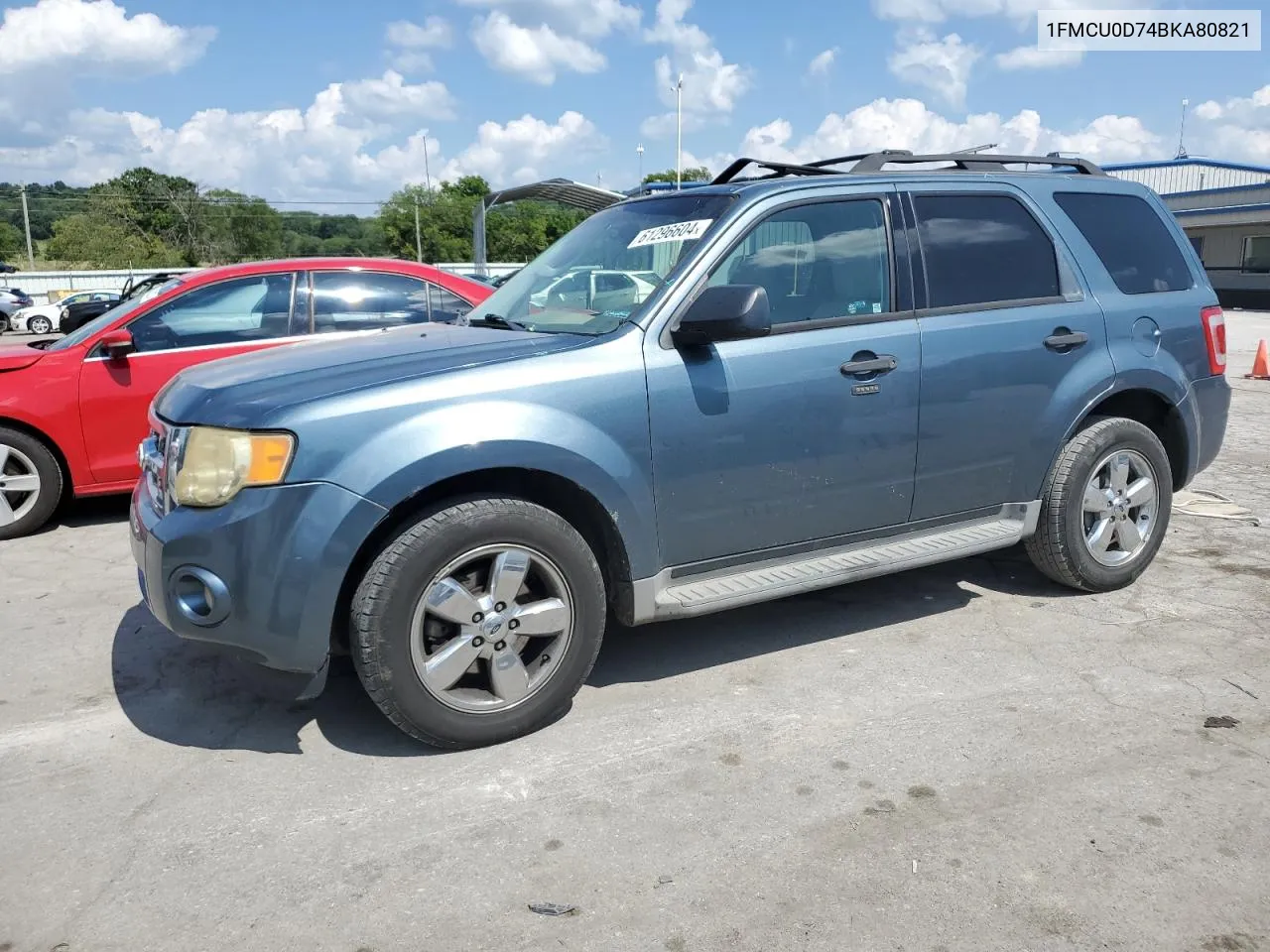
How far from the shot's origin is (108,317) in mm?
6617

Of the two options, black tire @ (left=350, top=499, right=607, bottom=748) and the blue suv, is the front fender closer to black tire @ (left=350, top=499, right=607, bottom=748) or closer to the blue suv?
the blue suv

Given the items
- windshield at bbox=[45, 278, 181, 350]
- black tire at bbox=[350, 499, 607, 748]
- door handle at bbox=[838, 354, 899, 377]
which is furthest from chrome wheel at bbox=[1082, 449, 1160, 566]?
windshield at bbox=[45, 278, 181, 350]

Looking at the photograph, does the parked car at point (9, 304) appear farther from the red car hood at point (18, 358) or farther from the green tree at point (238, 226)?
the green tree at point (238, 226)

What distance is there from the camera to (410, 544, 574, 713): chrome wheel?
330cm

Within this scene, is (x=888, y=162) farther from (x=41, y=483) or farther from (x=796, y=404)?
(x=41, y=483)

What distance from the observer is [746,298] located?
138 inches

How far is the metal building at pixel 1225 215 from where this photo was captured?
3409 centimetres

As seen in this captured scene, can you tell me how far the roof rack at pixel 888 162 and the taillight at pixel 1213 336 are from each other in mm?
882

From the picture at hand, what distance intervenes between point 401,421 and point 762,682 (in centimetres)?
175

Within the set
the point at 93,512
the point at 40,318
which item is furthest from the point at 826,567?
the point at 40,318

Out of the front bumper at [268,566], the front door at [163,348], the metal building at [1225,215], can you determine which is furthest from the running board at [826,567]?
the metal building at [1225,215]

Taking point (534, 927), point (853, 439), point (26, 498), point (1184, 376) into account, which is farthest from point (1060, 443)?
point (26, 498)

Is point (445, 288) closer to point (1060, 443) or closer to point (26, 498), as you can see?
point (26, 498)

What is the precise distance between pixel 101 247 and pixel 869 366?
266 feet
